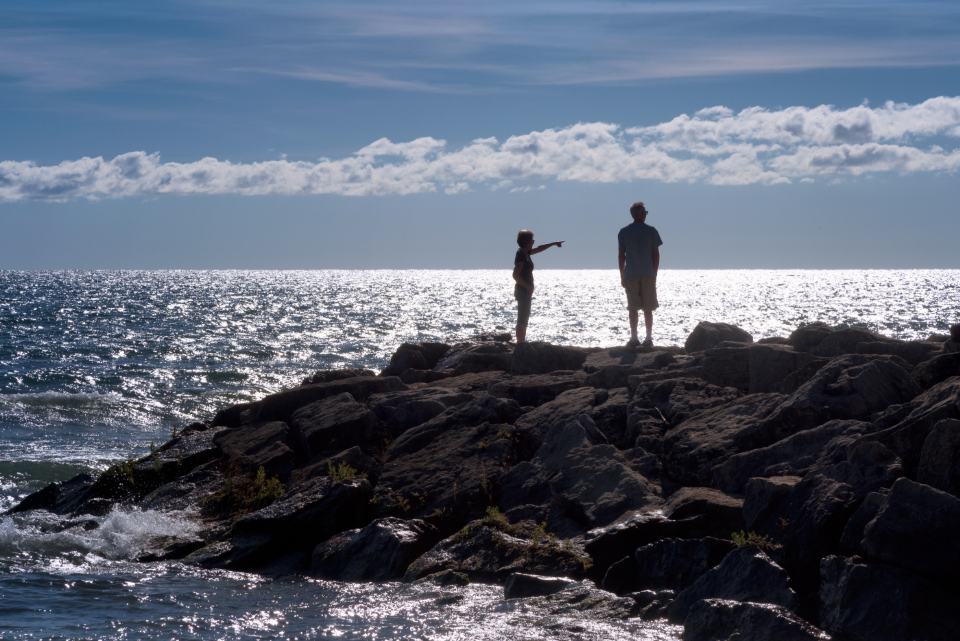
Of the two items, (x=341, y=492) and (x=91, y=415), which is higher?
(x=341, y=492)

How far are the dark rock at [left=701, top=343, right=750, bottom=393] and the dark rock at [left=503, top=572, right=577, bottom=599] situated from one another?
381cm

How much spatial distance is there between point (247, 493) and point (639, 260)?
6.10 meters

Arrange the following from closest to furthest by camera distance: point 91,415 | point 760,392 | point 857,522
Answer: point 857,522, point 760,392, point 91,415

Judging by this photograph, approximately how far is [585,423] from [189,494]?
4.97 metres

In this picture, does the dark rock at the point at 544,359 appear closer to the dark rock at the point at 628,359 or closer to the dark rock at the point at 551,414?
the dark rock at the point at 628,359

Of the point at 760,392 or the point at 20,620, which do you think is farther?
the point at 760,392

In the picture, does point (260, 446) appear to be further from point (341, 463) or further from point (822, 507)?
point (822, 507)

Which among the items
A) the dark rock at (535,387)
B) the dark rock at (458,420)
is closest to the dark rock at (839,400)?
the dark rock at (458,420)

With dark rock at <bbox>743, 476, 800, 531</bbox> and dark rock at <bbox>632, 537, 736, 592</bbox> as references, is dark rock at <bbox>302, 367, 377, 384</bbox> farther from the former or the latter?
dark rock at <bbox>743, 476, 800, 531</bbox>

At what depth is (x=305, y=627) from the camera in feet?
18.3

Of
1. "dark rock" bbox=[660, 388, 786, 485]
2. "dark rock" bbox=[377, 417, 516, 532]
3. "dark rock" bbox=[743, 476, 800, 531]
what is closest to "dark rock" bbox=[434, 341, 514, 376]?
"dark rock" bbox=[377, 417, 516, 532]

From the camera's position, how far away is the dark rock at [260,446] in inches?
372

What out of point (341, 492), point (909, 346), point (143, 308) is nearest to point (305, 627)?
point (341, 492)

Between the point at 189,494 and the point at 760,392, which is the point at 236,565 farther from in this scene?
the point at 760,392
